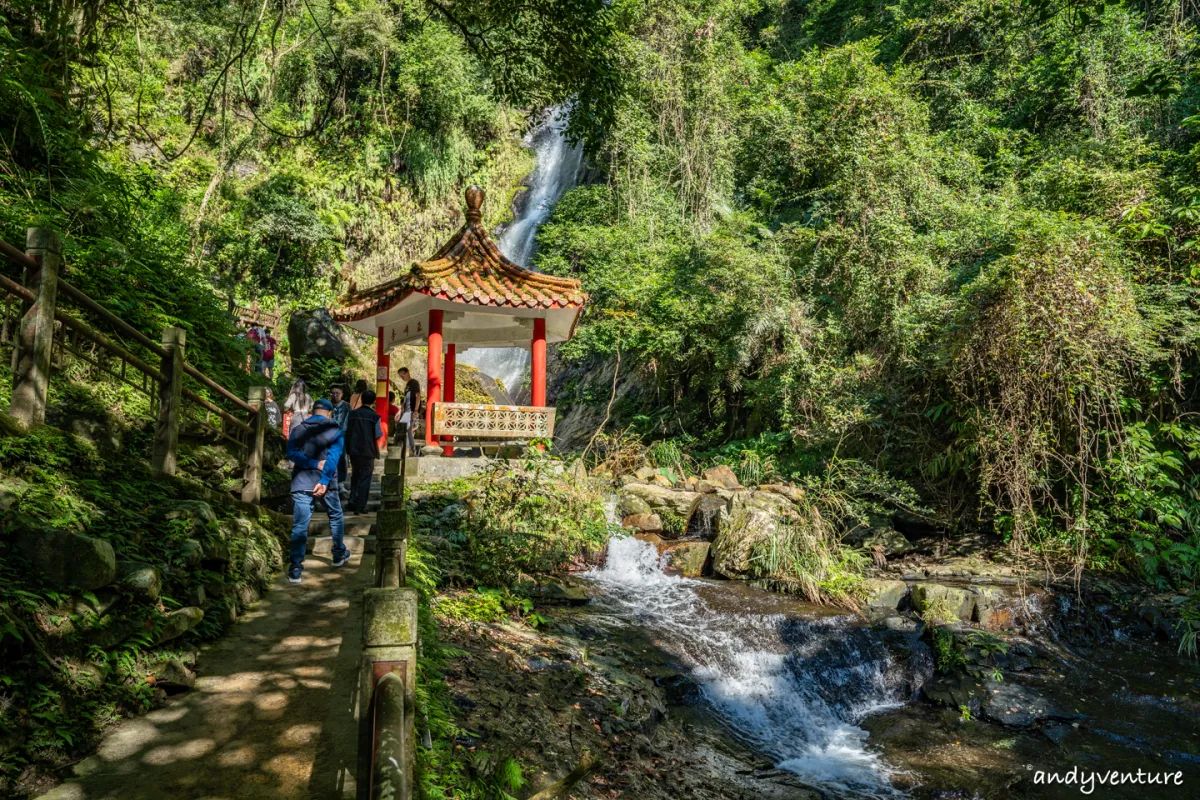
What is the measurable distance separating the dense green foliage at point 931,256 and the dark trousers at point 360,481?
559cm

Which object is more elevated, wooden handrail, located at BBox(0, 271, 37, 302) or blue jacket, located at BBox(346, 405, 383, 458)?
wooden handrail, located at BBox(0, 271, 37, 302)

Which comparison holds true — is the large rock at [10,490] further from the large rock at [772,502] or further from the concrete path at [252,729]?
the large rock at [772,502]

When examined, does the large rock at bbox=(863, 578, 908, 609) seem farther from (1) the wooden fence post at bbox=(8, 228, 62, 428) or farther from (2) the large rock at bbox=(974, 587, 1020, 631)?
(1) the wooden fence post at bbox=(8, 228, 62, 428)

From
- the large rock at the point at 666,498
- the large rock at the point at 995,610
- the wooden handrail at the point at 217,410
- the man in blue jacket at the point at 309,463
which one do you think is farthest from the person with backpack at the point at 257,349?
the large rock at the point at 995,610

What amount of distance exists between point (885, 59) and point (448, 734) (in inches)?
895

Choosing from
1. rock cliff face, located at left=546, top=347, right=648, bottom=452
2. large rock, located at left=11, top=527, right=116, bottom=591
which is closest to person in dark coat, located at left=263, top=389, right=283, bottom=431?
large rock, located at left=11, top=527, right=116, bottom=591

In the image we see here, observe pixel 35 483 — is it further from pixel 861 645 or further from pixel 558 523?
pixel 861 645

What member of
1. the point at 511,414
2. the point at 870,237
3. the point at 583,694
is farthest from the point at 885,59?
the point at 583,694

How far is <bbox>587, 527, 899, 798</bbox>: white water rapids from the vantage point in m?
7.14

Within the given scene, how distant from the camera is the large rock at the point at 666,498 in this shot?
40.7 feet

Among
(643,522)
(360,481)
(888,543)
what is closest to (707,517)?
(643,522)

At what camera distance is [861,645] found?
8.79 meters

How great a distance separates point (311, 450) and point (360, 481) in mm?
2446

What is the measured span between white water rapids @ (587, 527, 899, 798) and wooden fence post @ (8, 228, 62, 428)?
258 inches
